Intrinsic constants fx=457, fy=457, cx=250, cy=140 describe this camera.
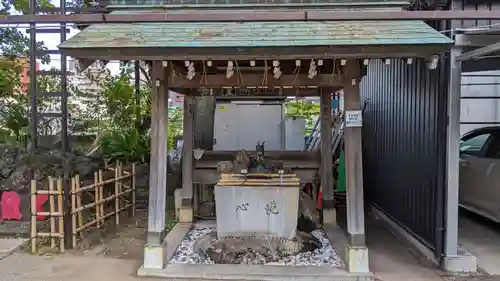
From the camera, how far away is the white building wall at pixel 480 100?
9078 mm

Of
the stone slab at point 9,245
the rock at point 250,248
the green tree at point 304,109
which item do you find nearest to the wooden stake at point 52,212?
the stone slab at point 9,245

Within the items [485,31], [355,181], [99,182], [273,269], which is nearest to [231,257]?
[273,269]

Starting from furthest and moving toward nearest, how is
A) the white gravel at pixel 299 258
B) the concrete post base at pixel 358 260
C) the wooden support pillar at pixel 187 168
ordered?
the wooden support pillar at pixel 187 168
the white gravel at pixel 299 258
the concrete post base at pixel 358 260

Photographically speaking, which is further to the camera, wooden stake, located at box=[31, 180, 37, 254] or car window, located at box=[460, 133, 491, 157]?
car window, located at box=[460, 133, 491, 157]

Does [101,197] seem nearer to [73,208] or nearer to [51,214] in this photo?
[73,208]

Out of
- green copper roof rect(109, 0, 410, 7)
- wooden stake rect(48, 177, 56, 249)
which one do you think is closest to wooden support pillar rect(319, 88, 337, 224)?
green copper roof rect(109, 0, 410, 7)

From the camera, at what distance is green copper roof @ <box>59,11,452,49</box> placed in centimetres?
458

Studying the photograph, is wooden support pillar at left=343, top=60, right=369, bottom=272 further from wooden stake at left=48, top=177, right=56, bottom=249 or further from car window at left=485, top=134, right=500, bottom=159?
wooden stake at left=48, top=177, right=56, bottom=249

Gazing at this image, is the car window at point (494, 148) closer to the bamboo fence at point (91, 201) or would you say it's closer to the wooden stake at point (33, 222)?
the bamboo fence at point (91, 201)

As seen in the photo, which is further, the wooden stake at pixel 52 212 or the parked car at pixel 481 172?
the parked car at pixel 481 172

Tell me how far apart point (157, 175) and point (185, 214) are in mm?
2457

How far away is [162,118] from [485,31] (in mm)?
3844

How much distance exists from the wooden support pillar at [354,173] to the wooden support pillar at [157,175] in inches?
88.7

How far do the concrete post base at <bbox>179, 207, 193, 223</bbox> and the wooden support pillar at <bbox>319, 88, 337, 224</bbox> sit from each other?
90.9 inches
